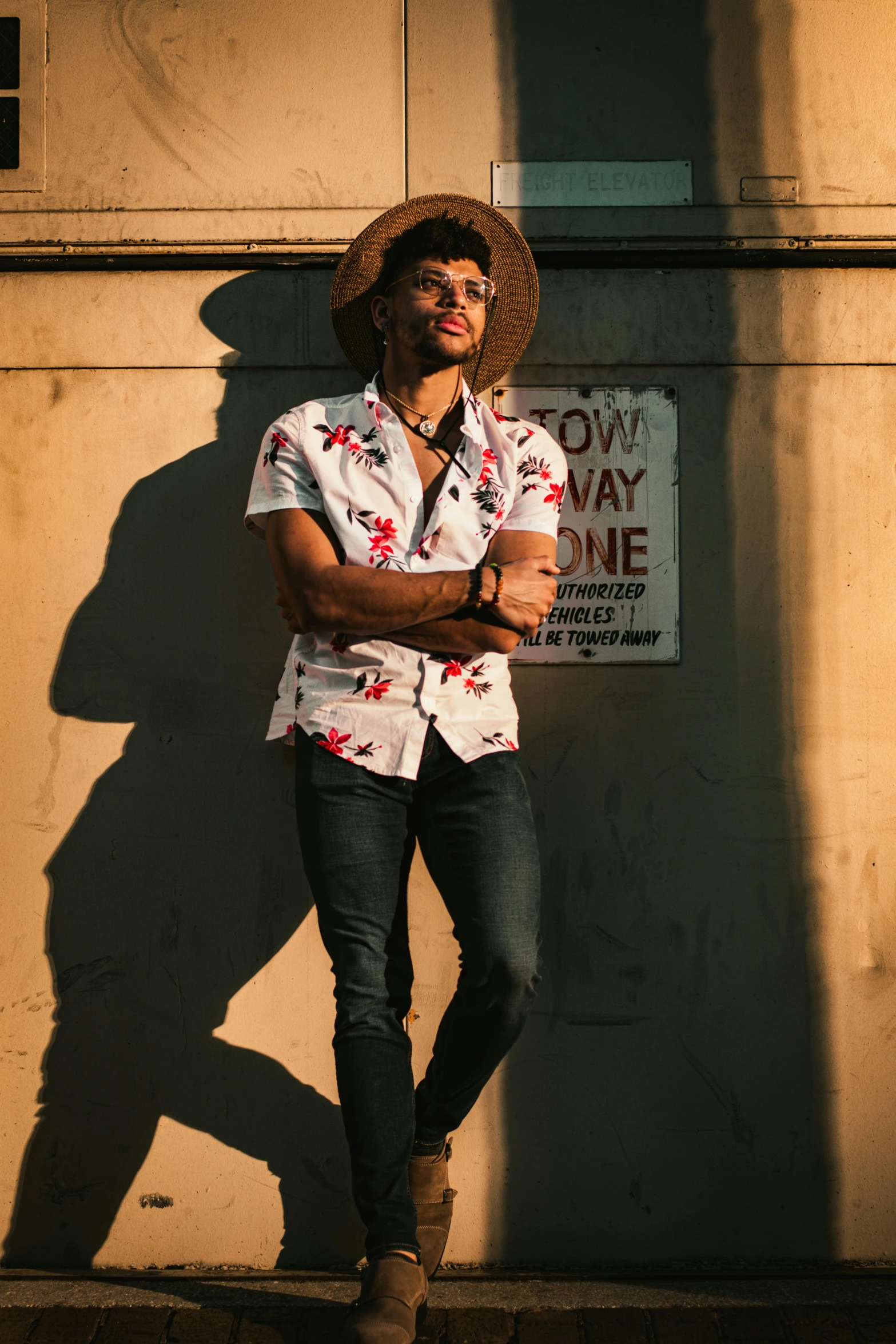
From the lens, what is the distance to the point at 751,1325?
8.78ft

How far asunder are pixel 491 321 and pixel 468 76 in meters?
0.76

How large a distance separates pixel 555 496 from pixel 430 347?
0.51m

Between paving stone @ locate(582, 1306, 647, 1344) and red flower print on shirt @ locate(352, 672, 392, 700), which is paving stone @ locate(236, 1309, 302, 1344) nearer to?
paving stone @ locate(582, 1306, 647, 1344)

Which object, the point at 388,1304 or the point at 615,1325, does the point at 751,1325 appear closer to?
the point at 615,1325

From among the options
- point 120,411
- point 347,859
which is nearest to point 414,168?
point 120,411

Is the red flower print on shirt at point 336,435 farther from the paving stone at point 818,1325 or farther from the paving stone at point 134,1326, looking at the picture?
the paving stone at point 818,1325

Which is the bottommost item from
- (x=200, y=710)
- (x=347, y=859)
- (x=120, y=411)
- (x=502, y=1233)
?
(x=502, y=1233)

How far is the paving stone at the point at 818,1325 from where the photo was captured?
8.59 feet

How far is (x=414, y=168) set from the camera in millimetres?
3145

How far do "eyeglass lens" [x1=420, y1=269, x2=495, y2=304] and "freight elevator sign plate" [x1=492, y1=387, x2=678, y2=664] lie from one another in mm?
381

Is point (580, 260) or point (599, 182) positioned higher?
point (599, 182)


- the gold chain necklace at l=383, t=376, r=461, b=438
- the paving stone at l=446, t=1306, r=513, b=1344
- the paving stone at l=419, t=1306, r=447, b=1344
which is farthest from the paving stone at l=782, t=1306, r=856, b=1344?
the gold chain necklace at l=383, t=376, r=461, b=438


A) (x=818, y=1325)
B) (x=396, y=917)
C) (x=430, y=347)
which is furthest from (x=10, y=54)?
(x=818, y=1325)

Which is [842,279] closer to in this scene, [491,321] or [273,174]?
[491,321]
